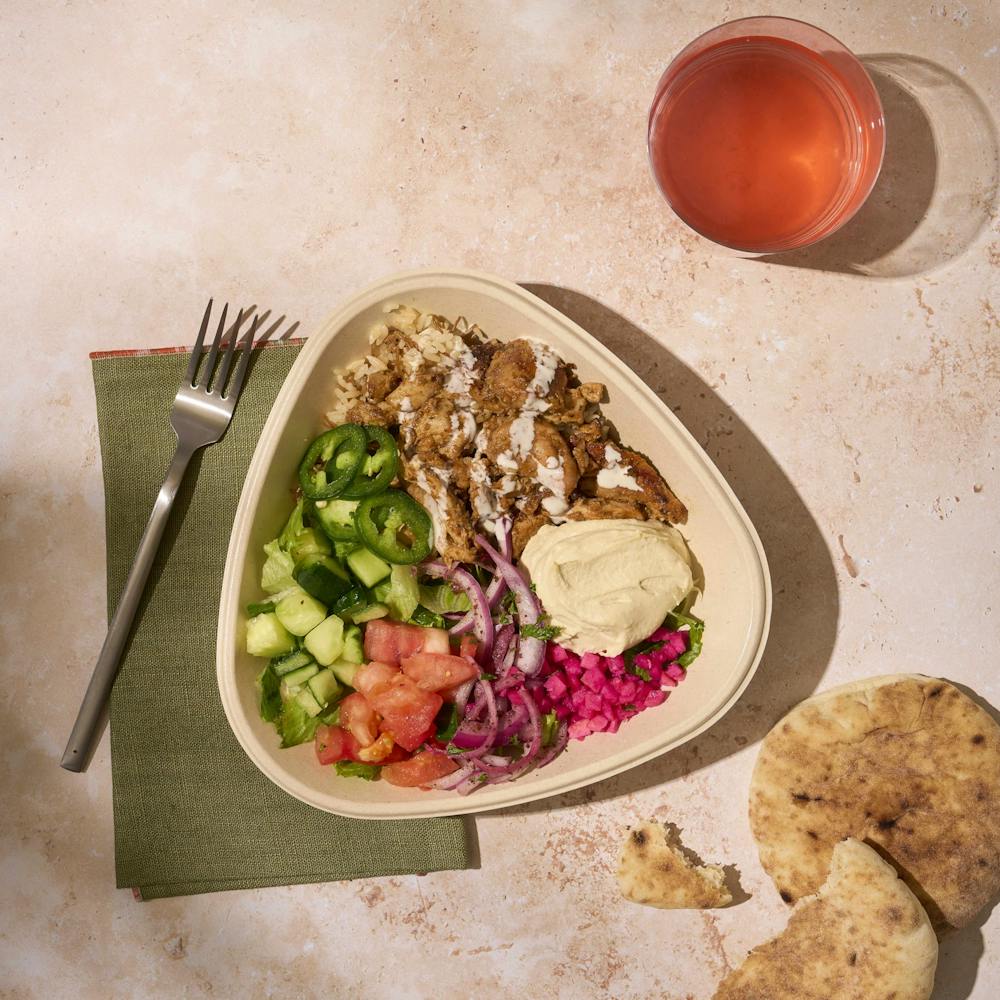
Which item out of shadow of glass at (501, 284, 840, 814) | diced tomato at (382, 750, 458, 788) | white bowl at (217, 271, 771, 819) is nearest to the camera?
white bowl at (217, 271, 771, 819)

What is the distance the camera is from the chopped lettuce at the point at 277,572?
7.89ft

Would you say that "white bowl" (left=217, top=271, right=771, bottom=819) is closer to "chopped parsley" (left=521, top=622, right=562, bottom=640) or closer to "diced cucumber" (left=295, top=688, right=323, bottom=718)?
"diced cucumber" (left=295, top=688, right=323, bottom=718)

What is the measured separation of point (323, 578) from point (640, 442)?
94 centimetres

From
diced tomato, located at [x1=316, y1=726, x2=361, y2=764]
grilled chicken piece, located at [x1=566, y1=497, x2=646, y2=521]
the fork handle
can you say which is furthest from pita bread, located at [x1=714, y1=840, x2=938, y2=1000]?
the fork handle

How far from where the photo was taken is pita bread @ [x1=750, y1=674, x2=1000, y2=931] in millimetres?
2539

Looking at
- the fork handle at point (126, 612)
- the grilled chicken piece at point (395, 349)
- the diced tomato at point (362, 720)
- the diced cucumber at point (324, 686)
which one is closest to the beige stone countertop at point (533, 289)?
the fork handle at point (126, 612)

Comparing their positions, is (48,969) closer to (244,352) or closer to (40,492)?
(40,492)

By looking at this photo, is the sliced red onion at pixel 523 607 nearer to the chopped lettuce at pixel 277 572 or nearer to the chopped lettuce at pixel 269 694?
the chopped lettuce at pixel 277 572

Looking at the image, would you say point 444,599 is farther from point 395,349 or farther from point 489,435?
point 395,349

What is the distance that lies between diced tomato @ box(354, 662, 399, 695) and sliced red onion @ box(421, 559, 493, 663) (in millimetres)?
256

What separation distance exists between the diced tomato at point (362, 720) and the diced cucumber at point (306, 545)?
0.41 m

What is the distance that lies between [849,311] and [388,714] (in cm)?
183

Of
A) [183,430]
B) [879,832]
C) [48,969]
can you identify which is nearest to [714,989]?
[879,832]

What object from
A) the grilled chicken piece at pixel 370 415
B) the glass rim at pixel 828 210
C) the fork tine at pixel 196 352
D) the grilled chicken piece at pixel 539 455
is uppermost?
the glass rim at pixel 828 210
